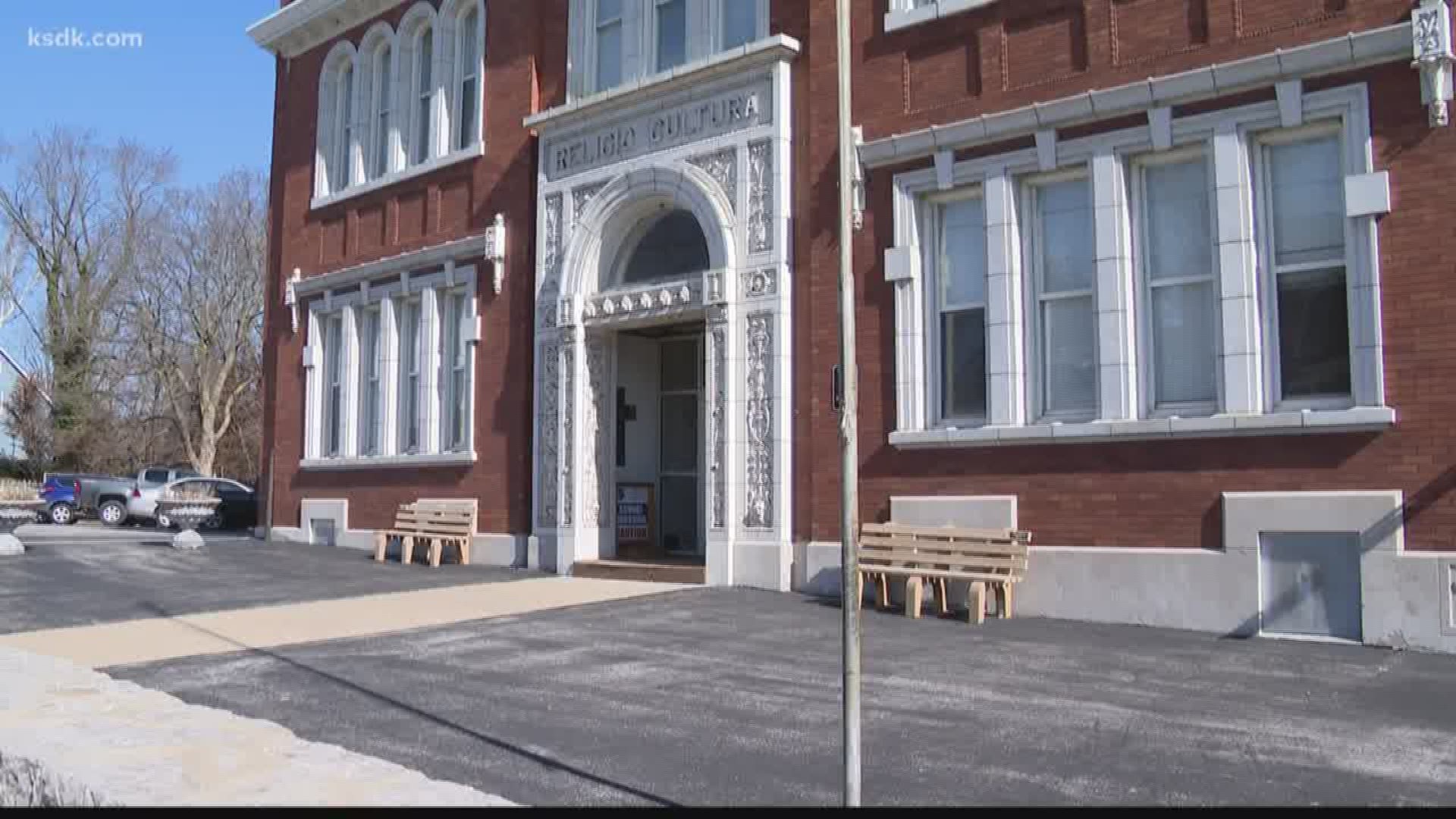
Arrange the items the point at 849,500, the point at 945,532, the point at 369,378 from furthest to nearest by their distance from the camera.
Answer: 1. the point at 369,378
2. the point at 945,532
3. the point at 849,500

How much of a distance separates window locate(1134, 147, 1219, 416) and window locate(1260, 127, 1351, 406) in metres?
0.54

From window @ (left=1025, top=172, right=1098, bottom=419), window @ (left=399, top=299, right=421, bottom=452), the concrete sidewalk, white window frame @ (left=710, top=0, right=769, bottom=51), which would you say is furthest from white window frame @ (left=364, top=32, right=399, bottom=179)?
window @ (left=1025, top=172, right=1098, bottom=419)

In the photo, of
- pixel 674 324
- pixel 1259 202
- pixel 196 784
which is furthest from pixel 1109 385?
pixel 196 784

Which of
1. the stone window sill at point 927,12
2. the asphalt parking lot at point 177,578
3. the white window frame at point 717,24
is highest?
the white window frame at point 717,24

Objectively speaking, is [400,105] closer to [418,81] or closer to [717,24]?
[418,81]

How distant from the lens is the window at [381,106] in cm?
2131

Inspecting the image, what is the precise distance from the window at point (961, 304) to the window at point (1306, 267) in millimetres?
2901

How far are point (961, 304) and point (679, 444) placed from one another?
5.89 metres

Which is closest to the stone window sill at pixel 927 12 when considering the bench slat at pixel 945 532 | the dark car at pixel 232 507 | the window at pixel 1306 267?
the window at pixel 1306 267

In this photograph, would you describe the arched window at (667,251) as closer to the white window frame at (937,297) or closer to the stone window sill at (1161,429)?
the white window frame at (937,297)

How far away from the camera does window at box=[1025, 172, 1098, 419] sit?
12.2 metres

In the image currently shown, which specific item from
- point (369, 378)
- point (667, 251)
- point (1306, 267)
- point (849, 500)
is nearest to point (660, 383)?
point (667, 251)

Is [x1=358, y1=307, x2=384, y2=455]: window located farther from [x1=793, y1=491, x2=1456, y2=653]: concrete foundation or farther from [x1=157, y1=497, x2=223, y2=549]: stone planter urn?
[x1=793, y1=491, x2=1456, y2=653]: concrete foundation

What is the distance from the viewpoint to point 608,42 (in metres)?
17.2
